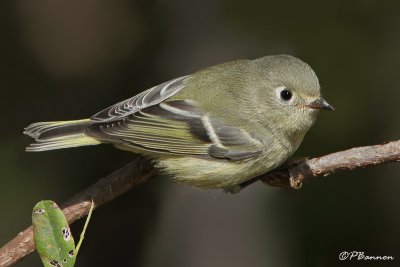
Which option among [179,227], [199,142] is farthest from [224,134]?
[179,227]

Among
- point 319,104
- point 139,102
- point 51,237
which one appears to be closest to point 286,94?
point 319,104

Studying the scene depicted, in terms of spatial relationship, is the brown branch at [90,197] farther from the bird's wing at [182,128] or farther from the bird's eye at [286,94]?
the bird's eye at [286,94]

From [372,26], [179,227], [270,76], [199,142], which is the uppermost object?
[372,26]

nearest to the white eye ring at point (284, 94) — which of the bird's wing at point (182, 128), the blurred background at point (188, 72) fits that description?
the bird's wing at point (182, 128)

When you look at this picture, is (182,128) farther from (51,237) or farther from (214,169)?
(51,237)

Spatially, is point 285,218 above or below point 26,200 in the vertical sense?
below

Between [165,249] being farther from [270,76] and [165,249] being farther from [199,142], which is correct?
[270,76]

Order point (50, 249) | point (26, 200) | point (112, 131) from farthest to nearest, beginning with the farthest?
Answer: point (26, 200) → point (112, 131) → point (50, 249)
